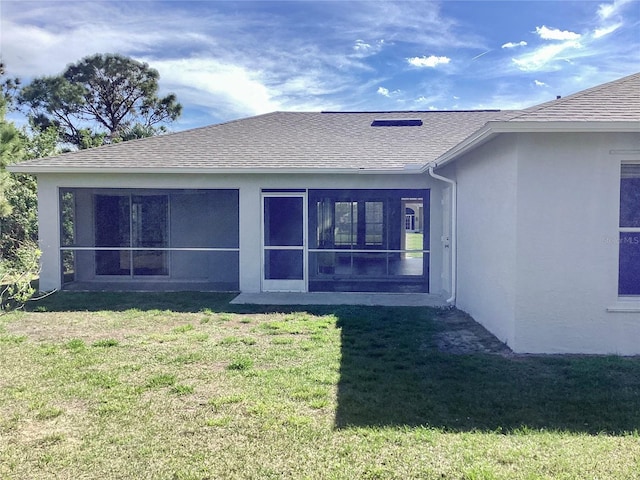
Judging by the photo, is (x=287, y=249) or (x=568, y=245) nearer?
(x=568, y=245)

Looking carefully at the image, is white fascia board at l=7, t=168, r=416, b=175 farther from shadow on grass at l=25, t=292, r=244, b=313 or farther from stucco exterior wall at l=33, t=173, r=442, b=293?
shadow on grass at l=25, t=292, r=244, b=313

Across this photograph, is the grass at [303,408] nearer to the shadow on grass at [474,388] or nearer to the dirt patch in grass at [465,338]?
the shadow on grass at [474,388]

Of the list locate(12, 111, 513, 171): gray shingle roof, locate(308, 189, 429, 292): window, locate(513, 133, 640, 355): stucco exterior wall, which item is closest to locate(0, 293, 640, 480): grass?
locate(513, 133, 640, 355): stucco exterior wall

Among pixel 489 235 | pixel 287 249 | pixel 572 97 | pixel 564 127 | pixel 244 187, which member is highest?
pixel 572 97

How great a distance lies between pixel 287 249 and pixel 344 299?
1737mm

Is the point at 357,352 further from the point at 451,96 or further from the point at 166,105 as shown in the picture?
the point at 166,105

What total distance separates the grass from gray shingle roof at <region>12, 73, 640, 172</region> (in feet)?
14.0

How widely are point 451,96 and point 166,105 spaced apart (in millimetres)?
20949

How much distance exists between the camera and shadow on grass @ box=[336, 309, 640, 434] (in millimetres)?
3699

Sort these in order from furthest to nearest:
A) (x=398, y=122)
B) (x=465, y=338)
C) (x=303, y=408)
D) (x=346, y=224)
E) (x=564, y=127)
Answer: (x=398, y=122) < (x=346, y=224) < (x=465, y=338) < (x=564, y=127) < (x=303, y=408)

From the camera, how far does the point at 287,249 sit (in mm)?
10203

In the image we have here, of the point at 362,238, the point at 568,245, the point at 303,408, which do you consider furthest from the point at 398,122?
the point at 303,408

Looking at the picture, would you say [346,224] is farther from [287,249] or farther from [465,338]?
[465,338]

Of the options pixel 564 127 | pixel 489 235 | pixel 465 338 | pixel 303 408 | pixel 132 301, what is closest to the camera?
pixel 303 408
